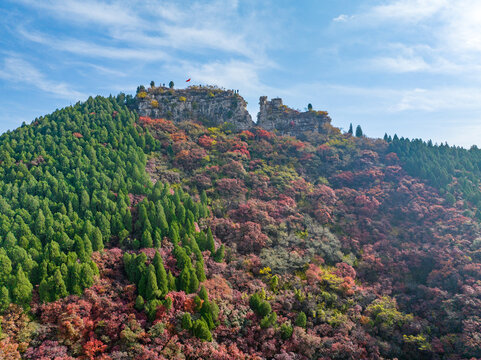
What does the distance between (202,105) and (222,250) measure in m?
57.6

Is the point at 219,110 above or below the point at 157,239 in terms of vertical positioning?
above

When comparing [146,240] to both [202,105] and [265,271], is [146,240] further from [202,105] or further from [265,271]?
[202,105]

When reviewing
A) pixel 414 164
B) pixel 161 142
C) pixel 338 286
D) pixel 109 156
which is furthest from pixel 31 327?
pixel 414 164

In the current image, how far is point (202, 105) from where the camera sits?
88.1 m

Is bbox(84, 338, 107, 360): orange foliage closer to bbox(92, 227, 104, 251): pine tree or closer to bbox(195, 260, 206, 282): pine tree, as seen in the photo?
bbox(195, 260, 206, 282): pine tree

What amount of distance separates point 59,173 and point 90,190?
7.05m

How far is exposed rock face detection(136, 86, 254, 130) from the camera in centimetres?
8319

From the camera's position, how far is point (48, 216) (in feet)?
128

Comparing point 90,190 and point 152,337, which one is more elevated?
point 90,190

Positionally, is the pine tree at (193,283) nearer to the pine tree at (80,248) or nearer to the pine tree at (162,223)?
the pine tree at (162,223)

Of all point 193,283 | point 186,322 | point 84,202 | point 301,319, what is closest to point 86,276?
point 193,283

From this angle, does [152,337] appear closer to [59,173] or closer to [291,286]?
[291,286]

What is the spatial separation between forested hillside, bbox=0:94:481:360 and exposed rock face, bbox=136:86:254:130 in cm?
1414

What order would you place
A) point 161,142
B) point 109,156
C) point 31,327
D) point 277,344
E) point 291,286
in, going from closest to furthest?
point 31,327 < point 277,344 < point 291,286 < point 109,156 < point 161,142
